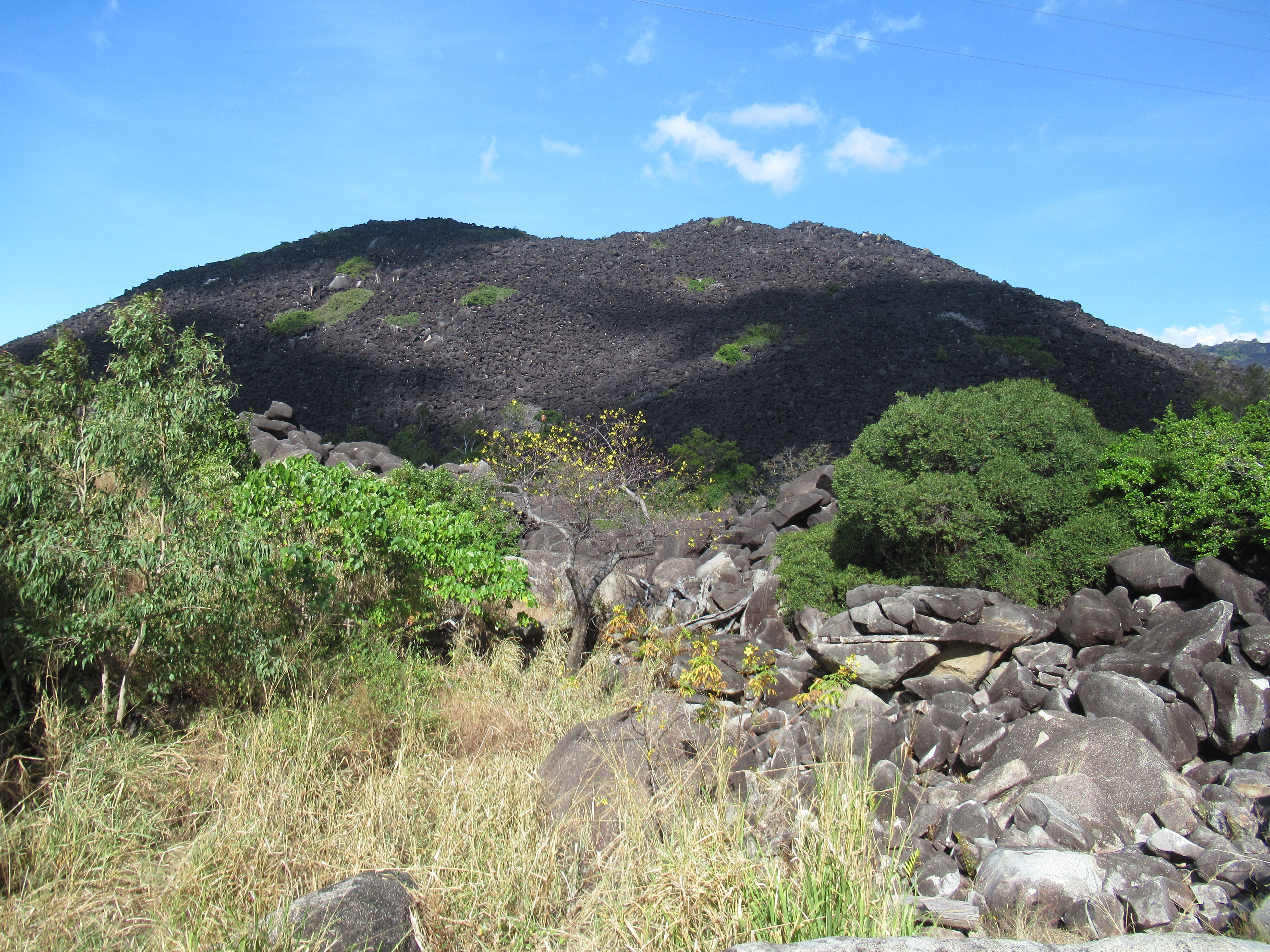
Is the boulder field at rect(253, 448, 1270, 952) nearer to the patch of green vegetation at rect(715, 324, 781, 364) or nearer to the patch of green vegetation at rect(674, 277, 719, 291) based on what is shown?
the patch of green vegetation at rect(715, 324, 781, 364)

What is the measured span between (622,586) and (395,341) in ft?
81.1

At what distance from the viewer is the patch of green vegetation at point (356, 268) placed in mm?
37656

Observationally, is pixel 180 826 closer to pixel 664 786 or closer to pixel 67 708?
pixel 67 708

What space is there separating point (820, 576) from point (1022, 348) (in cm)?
2077

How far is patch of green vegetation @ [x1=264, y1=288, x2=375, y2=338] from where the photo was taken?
105 feet

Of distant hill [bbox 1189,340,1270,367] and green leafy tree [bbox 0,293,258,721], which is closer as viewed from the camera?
green leafy tree [bbox 0,293,258,721]

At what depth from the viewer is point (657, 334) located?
30.8m

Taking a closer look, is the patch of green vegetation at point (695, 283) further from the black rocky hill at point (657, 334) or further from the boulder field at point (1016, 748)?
the boulder field at point (1016, 748)

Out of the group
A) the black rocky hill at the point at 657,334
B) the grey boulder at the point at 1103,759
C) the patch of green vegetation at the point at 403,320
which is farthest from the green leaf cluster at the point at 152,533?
the patch of green vegetation at the point at 403,320

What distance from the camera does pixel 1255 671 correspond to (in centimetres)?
503

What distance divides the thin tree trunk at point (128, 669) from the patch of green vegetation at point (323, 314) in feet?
95.2

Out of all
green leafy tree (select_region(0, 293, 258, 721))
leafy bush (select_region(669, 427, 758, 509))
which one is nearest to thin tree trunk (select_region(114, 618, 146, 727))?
green leafy tree (select_region(0, 293, 258, 721))

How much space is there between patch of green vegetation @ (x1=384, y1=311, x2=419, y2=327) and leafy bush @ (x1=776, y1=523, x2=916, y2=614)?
27.0 m

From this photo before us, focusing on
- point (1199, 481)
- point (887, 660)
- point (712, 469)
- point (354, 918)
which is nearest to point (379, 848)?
point (354, 918)
